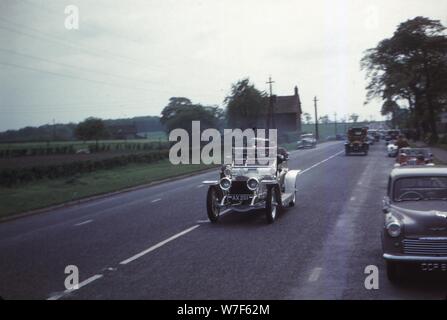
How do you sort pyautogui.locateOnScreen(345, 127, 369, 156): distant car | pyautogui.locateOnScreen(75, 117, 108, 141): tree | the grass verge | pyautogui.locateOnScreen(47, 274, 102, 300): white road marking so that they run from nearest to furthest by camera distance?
pyautogui.locateOnScreen(47, 274, 102, 300): white road marking, the grass verge, pyautogui.locateOnScreen(345, 127, 369, 156): distant car, pyautogui.locateOnScreen(75, 117, 108, 141): tree

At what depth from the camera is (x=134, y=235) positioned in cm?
1212

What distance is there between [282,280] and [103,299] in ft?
8.66

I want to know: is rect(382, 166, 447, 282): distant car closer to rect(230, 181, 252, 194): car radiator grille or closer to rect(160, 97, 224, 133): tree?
rect(230, 181, 252, 194): car radiator grille

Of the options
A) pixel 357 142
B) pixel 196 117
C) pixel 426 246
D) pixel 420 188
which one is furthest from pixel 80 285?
pixel 196 117

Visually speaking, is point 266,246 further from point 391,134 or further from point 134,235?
point 391,134

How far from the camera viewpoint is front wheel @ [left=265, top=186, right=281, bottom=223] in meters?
12.9

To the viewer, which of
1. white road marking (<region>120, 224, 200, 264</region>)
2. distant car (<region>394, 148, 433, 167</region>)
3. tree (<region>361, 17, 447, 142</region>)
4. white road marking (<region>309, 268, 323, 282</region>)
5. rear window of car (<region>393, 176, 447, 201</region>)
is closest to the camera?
white road marking (<region>309, 268, 323, 282</region>)

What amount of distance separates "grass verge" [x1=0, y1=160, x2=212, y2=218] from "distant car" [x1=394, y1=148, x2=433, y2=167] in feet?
43.6

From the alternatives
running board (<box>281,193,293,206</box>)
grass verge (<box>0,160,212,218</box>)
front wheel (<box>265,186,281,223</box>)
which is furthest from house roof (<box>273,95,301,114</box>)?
front wheel (<box>265,186,281,223</box>)

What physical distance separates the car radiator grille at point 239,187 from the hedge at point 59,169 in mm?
16922

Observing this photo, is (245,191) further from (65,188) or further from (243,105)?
(243,105)

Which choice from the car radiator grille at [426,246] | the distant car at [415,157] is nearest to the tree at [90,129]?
the distant car at [415,157]

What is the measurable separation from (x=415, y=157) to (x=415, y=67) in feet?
134

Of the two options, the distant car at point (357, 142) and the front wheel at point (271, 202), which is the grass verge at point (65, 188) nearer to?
the front wheel at point (271, 202)
